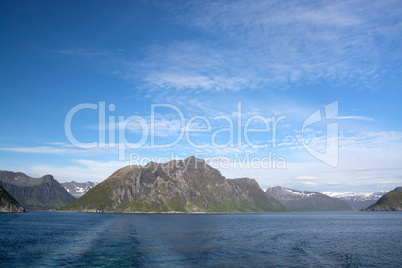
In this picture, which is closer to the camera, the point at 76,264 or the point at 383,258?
the point at 76,264

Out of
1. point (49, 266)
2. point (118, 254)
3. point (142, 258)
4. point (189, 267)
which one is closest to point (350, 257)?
point (189, 267)

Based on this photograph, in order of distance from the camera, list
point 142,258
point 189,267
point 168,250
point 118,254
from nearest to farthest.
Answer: point 189,267
point 142,258
point 118,254
point 168,250

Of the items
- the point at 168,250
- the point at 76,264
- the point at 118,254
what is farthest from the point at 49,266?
the point at 168,250

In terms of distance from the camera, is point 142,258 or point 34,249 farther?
point 34,249

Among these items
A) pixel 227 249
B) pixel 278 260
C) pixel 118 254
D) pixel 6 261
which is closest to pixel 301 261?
pixel 278 260

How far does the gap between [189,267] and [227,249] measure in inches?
979

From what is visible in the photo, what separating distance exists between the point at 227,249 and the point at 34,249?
5035 cm

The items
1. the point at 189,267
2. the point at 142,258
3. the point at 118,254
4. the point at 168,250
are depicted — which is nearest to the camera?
the point at 189,267

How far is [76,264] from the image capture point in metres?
56.1

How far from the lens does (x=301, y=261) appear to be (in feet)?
204

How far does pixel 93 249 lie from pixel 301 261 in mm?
51273

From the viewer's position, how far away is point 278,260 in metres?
62.8

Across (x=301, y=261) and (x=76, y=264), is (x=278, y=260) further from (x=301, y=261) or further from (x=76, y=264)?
(x=76, y=264)

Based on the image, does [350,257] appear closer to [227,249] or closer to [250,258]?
[250,258]
